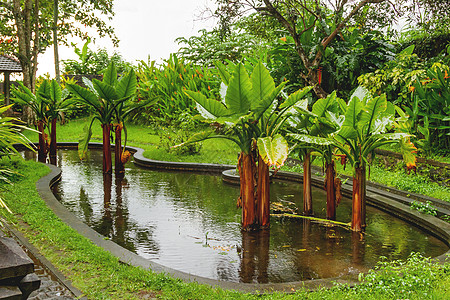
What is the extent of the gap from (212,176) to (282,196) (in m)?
2.36

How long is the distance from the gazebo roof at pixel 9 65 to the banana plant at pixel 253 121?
15856 mm

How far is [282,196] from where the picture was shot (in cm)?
693

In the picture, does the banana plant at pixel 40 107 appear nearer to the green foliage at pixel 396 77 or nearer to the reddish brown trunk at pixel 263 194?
the reddish brown trunk at pixel 263 194

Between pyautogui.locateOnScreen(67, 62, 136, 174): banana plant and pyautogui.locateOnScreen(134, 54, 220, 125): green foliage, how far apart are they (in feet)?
16.8

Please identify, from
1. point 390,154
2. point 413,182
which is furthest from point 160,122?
point 413,182

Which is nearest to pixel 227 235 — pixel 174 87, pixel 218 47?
pixel 174 87

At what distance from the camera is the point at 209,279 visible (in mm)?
3285

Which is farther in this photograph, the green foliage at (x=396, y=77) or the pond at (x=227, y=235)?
the green foliage at (x=396, y=77)

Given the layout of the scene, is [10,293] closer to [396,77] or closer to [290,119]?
[290,119]

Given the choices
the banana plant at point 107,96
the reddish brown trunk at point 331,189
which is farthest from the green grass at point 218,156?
the banana plant at point 107,96

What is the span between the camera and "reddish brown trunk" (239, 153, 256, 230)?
4.84m

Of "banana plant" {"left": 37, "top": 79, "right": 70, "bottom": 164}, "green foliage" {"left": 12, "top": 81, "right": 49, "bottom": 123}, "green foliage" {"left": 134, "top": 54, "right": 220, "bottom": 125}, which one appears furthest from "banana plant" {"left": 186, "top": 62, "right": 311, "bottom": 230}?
"green foliage" {"left": 134, "top": 54, "right": 220, "bottom": 125}

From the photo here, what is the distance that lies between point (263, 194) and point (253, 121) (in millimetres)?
859

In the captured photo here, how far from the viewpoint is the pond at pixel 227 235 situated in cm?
396
